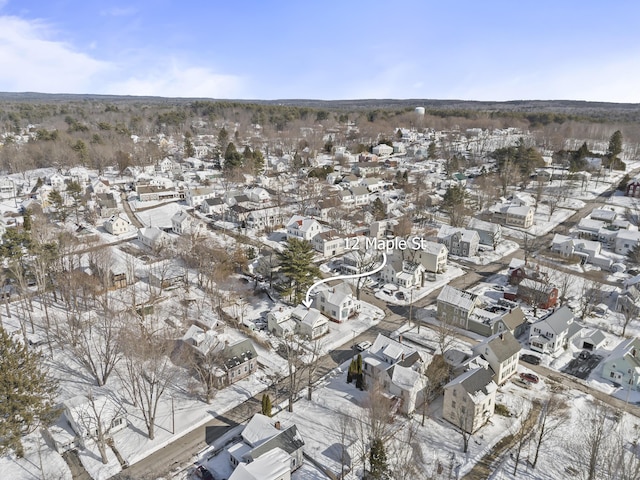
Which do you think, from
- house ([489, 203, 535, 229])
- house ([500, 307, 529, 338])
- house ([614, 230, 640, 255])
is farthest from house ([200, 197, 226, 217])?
house ([614, 230, 640, 255])

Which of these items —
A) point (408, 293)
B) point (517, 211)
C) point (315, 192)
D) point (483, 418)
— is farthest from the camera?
point (315, 192)

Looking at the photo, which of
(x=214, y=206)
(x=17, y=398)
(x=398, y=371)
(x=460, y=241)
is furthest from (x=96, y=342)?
(x=460, y=241)

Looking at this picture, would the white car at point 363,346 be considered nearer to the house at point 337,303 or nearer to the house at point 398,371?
the house at point 398,371

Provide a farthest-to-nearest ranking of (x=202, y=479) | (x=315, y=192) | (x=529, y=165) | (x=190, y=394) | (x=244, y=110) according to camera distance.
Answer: (x=244, y=110), (x=529, y=165), (x=315, y=192), (x=190, y=394), (x=202, y=479)

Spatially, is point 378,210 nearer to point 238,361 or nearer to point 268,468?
point 238,361

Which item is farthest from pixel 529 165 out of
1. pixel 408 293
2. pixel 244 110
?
pixel 244 110

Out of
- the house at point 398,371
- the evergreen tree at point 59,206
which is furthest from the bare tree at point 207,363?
the evergreen tree at point 59,206

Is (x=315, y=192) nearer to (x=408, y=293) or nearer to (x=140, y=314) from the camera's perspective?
(x=408, y=293)
